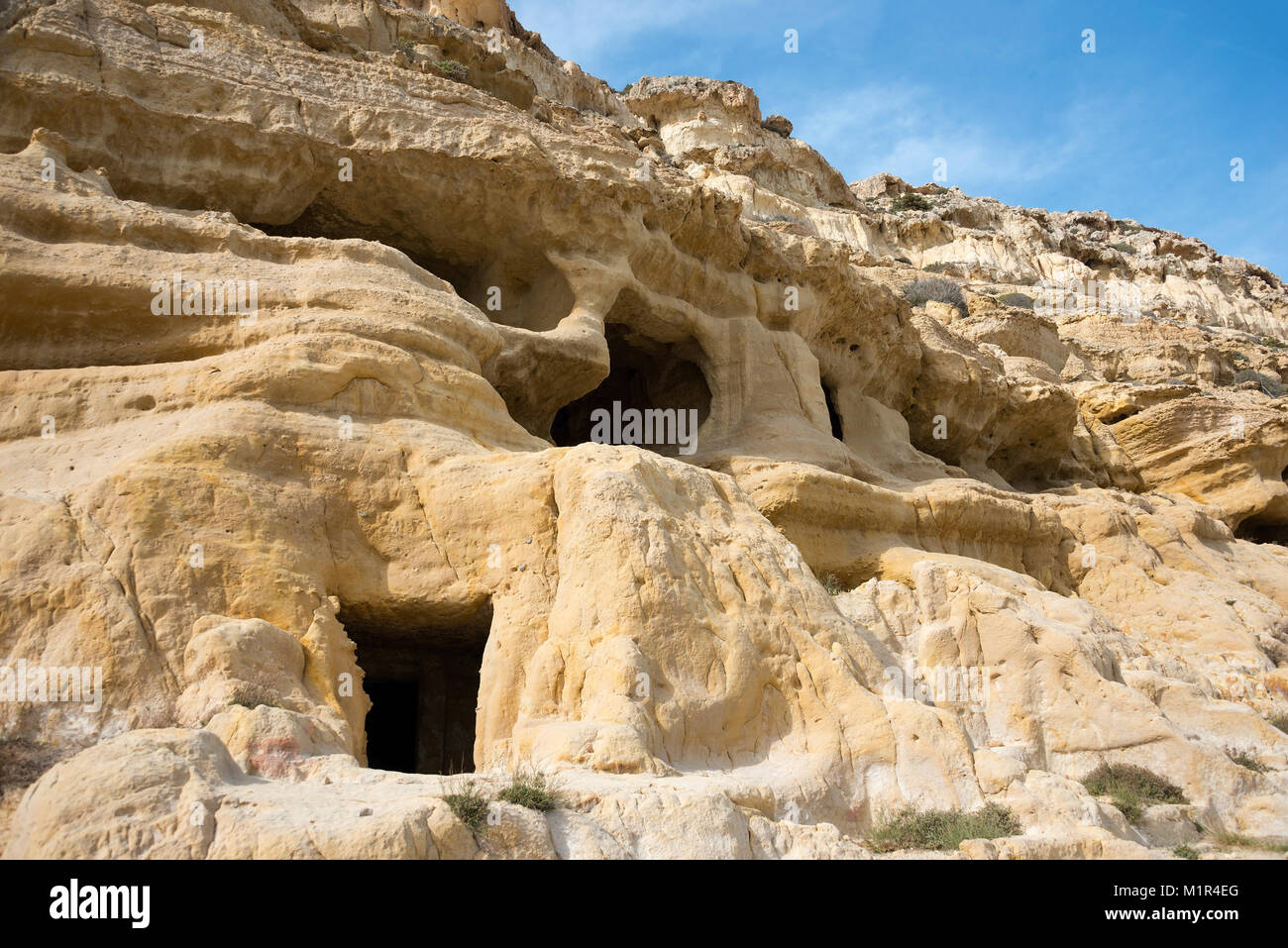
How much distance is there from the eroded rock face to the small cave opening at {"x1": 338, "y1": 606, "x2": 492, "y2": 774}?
0.05 m

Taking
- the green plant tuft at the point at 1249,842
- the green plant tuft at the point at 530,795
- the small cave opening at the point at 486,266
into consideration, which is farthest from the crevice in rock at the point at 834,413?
the green plant tuft at the point at 530,795

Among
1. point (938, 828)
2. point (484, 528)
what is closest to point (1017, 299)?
point (484, 528)

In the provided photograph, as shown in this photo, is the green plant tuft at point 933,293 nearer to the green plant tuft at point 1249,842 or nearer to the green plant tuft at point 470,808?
the green plant tuft at point 1249,842

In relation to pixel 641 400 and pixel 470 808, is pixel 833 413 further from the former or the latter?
pixel 470 808

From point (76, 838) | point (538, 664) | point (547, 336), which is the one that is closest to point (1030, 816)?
point (538, 664)

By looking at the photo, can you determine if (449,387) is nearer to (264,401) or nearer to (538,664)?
(264,401)

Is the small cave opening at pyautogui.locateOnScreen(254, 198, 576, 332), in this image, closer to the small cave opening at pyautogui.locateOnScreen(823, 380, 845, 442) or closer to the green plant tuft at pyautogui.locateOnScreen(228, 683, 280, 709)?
the small cave opening at pyautogui.locateOnScreen(823, 380, 845, 442)

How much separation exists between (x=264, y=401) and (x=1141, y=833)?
784 centimetres

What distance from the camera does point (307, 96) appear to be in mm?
14414

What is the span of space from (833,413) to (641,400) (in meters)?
3.52

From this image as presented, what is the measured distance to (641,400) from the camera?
1967 centimetres

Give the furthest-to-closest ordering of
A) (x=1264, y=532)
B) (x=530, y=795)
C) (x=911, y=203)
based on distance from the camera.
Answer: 1. (x=911, y=203)
2. (x=1264, y=532)
3. (x=530, y=795)

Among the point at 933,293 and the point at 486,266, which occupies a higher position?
the point at 933,293

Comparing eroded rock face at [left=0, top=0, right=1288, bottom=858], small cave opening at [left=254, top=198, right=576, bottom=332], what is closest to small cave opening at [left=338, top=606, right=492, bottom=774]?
eroded rock face at [left=0, top=0, right=1288, bottom=858]
